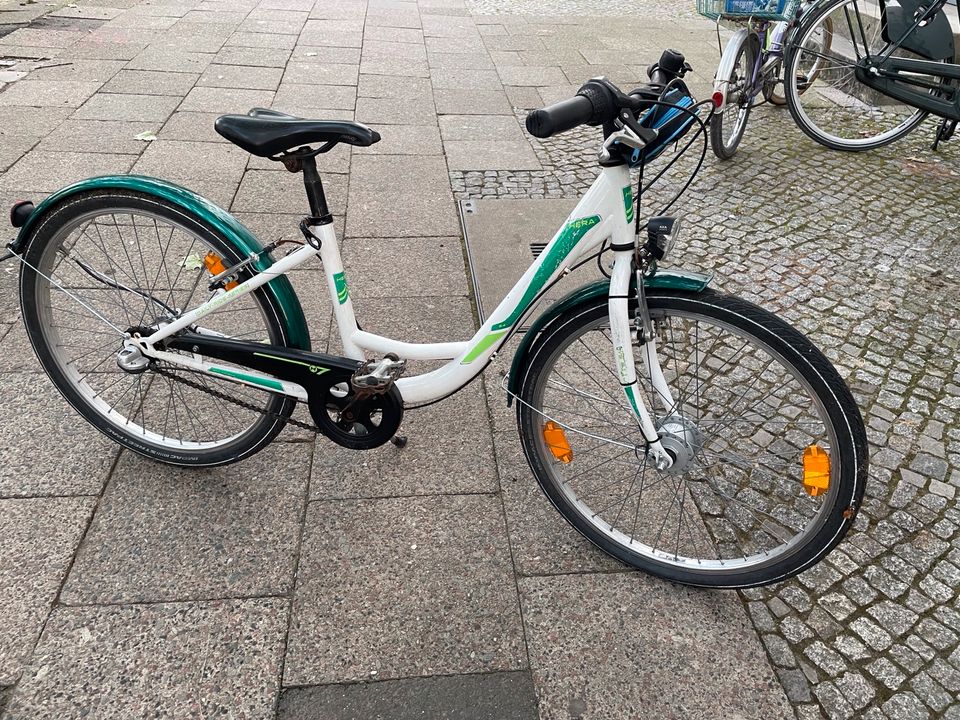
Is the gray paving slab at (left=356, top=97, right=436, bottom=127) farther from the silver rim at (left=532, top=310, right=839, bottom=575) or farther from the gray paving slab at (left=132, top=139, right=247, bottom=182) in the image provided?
the silver rim at (left=532, top=310, right=839, bottom=575)

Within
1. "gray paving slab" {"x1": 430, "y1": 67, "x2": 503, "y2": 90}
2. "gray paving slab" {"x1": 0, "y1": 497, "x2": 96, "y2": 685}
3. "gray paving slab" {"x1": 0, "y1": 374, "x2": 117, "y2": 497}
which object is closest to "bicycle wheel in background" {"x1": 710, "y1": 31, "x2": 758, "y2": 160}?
"gray paving slab" {"x1": 430, "y1": 67, "x2": 503, "y2": 90}

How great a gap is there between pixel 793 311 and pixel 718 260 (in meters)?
0.55

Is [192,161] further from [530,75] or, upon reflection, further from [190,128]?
[530,75]

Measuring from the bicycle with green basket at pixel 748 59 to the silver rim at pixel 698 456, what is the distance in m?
2.19

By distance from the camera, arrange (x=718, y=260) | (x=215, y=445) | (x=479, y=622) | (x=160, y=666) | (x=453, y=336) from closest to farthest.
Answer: (x=160, y=666) → (x=479, y=622) → (x=215, y=445) → (x=453, y=336) → (x=718, y=260)

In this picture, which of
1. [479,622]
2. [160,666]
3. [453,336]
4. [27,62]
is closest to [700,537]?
[479,622]

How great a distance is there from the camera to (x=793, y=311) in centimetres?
335

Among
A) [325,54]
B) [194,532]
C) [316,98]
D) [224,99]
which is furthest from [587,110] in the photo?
[325,54]

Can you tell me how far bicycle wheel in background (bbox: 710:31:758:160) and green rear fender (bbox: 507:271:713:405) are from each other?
2.94 meters

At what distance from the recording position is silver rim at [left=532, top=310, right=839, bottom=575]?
204cm

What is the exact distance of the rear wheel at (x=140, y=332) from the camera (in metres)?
2.09

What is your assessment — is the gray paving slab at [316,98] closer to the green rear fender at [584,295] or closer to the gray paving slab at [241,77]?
the gray paving slab at [241,77]

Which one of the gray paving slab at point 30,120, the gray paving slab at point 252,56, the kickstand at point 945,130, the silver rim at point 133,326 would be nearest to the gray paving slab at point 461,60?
the gray paving slab at point 252,56

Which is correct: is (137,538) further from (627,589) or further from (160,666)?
(627,589)
